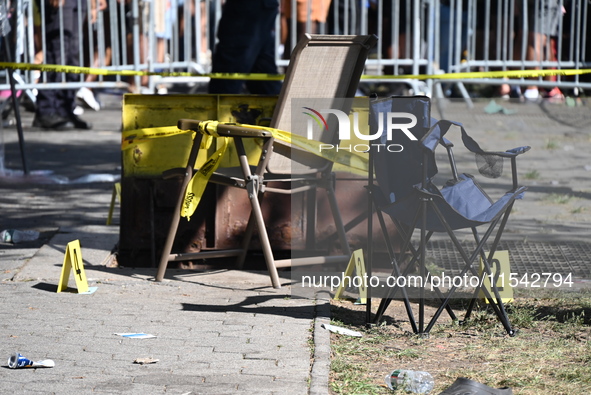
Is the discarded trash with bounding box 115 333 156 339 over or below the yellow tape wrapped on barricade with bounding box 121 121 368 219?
Result: below

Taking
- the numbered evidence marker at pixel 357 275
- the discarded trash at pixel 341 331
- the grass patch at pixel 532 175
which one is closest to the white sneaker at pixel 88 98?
the grass patch at pixel 532 175

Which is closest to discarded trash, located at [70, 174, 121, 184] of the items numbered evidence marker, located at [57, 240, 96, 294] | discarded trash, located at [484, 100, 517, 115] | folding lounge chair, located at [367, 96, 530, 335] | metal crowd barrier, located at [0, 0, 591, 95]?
metal crowd barrier, located at [0, 0, 591, 95]

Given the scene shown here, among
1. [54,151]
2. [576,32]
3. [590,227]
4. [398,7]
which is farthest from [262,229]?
[576,32]

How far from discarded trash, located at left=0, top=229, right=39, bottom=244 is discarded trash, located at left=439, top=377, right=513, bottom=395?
398 centimetres

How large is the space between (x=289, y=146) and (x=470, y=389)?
2209 millimetres

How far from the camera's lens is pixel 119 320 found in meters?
5.04

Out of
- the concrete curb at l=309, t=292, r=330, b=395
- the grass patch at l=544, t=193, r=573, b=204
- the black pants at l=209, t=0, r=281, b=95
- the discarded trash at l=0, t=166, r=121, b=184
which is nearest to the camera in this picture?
the concrete curb at l=309, t=292, r=330, b=395

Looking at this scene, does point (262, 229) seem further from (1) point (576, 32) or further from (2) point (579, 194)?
(1) point (576, 32)

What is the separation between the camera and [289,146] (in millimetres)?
5730

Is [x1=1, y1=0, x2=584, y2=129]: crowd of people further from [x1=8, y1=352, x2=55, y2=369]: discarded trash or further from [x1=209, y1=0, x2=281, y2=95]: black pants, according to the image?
[x1=8, y1=352, x2=55, y2=369]: discarded trash

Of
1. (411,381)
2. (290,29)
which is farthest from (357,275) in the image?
(290,29)

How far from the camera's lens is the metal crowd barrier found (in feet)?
39.8

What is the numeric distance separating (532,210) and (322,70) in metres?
3.24

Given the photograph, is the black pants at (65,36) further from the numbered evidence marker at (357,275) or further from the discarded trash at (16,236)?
the numbered evidence marker at (357,275)
